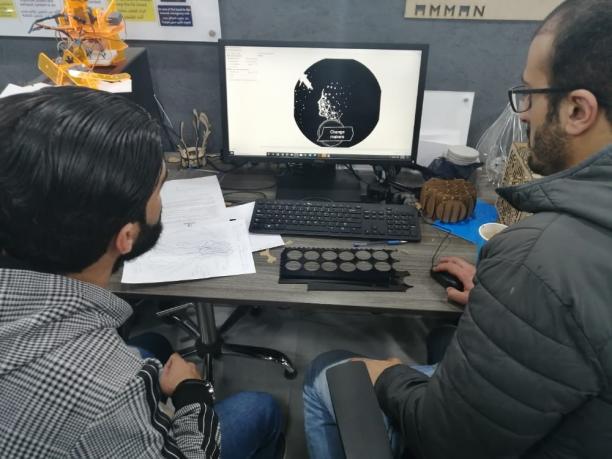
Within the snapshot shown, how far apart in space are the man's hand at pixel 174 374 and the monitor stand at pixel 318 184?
549 mm

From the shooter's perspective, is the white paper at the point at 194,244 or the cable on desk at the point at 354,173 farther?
the cable on desk at the point at 354,173

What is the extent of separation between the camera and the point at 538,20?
1262 millimetres

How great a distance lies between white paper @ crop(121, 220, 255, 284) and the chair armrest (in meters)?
0.33

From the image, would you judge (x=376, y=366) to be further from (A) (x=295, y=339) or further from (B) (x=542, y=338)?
(A) (x=295, y=339)

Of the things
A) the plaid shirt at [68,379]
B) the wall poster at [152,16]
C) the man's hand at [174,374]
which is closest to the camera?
the plaid shirt at [68,379]

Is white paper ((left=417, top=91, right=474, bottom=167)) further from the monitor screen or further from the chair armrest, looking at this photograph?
the chair armrest

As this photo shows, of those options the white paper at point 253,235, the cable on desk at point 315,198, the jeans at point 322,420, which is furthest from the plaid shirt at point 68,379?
the cable on desk at point 315,198

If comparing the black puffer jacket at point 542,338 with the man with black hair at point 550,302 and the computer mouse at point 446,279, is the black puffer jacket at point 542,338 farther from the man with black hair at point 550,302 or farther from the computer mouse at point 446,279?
the computer mouse at point 446,279

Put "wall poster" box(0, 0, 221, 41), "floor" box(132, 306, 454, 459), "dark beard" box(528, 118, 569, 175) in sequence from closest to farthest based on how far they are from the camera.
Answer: "dark beard" box(528, 118, 569, 175), "wall poster" box(0, 0, 221, 41), "floor" box(132, 306, 454, 459)

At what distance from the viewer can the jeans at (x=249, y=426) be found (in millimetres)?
1004

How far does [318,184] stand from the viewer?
1.39 metres

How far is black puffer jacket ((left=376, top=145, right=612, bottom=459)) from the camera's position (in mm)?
578

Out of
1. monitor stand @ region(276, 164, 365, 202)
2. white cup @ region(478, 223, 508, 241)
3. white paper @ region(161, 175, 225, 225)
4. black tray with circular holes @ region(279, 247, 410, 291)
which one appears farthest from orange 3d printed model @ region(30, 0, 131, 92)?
white cup @ region(478, 223, 508, 241)


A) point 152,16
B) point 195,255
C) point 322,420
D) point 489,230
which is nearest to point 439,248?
point 489,230
